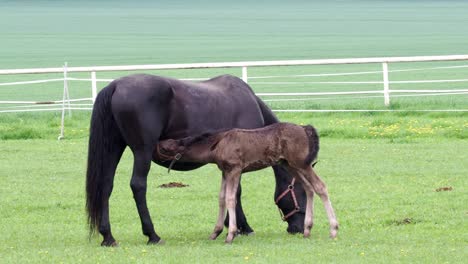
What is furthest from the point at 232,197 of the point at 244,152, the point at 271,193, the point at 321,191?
the point at 271,193

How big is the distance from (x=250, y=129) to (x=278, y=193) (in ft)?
2.81

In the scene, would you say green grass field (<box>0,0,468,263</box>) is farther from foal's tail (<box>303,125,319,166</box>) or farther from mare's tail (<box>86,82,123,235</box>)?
foal's tail (<box>303,125,319,166</box>)

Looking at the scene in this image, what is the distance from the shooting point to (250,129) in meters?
12.0

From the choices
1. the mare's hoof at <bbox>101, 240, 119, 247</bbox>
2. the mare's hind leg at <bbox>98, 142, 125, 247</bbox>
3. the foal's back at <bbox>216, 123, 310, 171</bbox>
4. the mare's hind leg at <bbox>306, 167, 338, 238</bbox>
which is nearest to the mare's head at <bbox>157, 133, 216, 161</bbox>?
the foal's back at <bbox>216, 123, 310, 171</bbox>

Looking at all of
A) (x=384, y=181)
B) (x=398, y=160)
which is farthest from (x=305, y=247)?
(x=398, y=160)

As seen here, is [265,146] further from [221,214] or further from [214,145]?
[221,214]

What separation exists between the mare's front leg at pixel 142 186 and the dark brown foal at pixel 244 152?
14cm

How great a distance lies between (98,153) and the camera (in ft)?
37.7

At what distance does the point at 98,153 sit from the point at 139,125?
0.53 m

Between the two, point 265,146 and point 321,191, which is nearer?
point 265,146

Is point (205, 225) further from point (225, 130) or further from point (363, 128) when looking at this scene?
point (363, 128)

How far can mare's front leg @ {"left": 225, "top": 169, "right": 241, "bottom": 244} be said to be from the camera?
37.4ft

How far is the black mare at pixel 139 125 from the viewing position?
11398 millimetres

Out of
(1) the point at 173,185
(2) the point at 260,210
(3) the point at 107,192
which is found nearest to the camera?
(3) the point at 107,192
